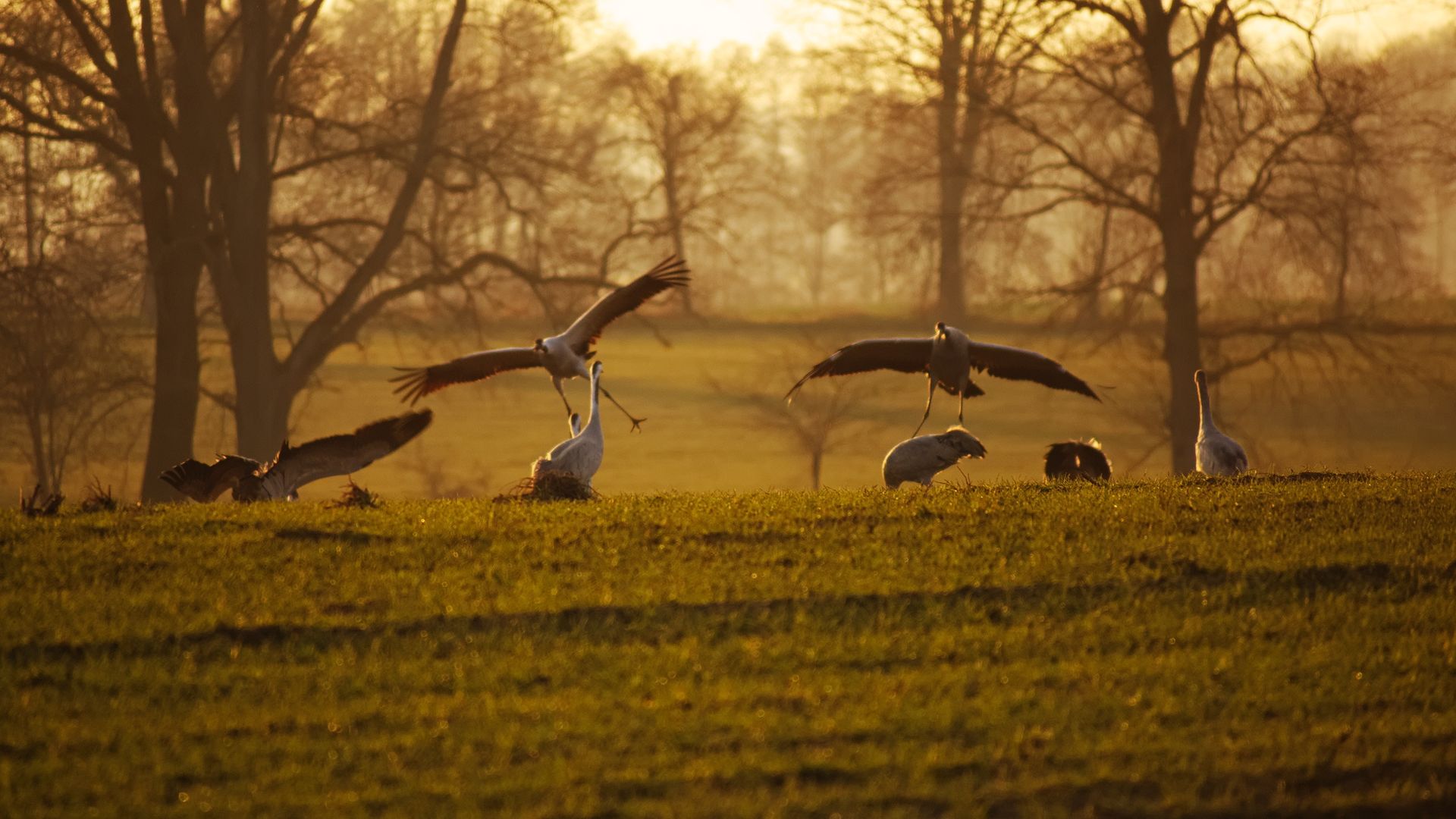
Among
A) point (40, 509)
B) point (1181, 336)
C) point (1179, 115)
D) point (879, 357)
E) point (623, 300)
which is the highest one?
point (1179, 115)

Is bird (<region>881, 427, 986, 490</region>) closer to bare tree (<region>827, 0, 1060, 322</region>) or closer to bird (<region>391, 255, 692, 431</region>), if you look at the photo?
bird (<region>391, 255, 692, 431</region>)

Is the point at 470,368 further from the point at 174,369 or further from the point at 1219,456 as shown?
the point at 174,369

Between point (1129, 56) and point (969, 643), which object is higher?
point (1129, 56)

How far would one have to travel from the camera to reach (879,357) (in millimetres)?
16125

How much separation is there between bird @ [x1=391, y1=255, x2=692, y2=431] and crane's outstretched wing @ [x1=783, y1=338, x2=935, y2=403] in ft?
5.64

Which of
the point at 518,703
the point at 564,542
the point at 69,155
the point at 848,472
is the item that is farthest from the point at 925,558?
the point at 848,472

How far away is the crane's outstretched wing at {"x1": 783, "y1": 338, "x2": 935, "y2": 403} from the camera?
15761 millimetres

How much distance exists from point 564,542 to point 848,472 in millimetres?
32487

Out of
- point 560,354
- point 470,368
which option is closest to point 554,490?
point 560,354

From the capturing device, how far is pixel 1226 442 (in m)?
15.6

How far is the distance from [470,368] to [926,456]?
4903 mm

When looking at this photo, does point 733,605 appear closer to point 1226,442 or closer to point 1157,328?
point 1226,442

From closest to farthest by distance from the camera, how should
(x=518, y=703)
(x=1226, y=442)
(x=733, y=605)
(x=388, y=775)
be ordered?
(x=388, y=775)
(x=518, y=703)
(x=733, y=605)
(x=1226, y=442)

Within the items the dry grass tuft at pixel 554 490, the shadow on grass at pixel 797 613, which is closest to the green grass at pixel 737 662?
the shadow on grass at pixel 797 613
